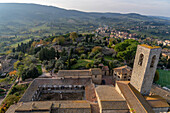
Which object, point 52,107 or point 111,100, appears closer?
point 111,100

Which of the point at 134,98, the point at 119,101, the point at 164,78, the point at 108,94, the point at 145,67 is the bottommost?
the point at 164,78

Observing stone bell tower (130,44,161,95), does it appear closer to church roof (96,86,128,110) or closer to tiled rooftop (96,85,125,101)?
tiled rooftop (96,85,125,101)

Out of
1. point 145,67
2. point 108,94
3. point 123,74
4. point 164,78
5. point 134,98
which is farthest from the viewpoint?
point 164,78

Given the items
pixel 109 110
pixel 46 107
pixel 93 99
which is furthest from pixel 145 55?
pixel 46 107

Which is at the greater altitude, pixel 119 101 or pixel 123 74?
pixel 119 101

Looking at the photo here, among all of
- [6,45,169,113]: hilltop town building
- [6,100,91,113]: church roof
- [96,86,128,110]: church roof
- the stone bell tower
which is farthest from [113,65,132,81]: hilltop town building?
[6,100,91,113]: church roof

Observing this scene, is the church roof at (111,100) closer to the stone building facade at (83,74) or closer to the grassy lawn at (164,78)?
the stone building facade at (83,74)

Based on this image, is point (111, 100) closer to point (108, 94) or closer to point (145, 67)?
point (108, 94)

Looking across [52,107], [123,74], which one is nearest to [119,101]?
[52,107]
